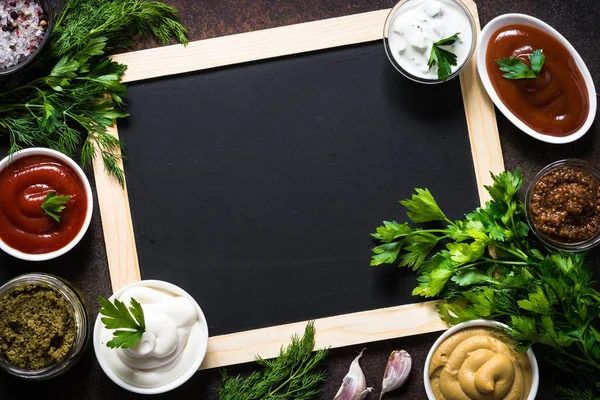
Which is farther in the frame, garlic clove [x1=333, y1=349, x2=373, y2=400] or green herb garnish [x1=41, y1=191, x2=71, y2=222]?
garlic clove [x1=333, y1=349, x2=373, y2=400]

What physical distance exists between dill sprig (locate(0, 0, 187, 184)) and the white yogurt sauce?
0.73 meters

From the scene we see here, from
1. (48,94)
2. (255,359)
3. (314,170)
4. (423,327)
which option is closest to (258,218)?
(314,170)

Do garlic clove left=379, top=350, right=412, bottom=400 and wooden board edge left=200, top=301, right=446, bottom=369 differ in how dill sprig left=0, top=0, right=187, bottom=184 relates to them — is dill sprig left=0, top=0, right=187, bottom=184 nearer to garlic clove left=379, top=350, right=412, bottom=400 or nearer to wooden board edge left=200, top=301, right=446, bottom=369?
wooden board edge left=200, top=301, right=446, bottom=369

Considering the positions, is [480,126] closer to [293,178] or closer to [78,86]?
[293,178]

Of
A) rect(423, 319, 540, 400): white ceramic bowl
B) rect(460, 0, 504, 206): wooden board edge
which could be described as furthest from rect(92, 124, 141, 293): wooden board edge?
rect(460, 0, 504, 206): wooden board edge

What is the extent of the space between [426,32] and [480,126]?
37 cm

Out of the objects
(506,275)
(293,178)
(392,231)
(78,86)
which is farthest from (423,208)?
(78,86)

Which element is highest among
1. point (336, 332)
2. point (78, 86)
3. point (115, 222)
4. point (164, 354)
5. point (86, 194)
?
point (78, 86)

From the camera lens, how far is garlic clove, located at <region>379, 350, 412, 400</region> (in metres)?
2.31

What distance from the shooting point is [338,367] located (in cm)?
236

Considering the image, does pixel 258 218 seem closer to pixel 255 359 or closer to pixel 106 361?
pixel 255 359

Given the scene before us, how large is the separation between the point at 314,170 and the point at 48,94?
92 cm

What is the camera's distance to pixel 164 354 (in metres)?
2.17

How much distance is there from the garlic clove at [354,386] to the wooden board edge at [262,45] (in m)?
1.07
